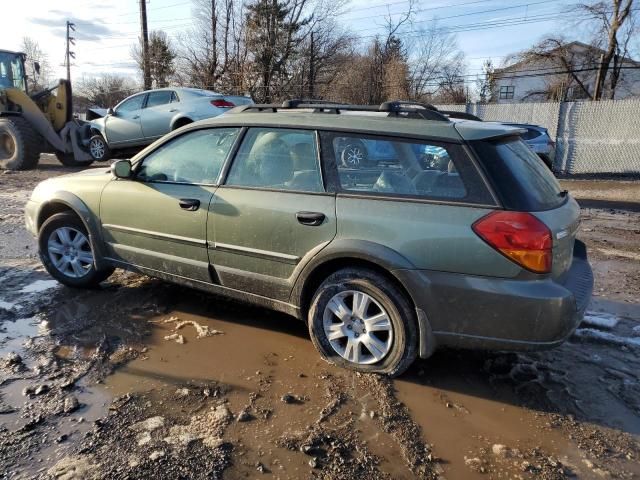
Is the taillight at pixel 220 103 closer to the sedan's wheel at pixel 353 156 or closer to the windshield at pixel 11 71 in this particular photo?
the windshield at pixel 11 71

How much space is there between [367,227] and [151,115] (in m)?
10.5

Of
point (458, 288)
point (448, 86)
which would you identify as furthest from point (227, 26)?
point (458, 288)

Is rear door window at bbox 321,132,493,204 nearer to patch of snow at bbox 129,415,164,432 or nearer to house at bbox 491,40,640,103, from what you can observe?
patch of snow at bbox 129,415,164,432

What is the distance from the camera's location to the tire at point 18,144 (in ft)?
42.1

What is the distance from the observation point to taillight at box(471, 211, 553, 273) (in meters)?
2.84

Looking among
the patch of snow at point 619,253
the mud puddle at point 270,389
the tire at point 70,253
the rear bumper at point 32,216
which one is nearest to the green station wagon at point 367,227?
the mud puddle at point 270,389

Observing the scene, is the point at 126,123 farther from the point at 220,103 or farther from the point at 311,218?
the point at 311,218

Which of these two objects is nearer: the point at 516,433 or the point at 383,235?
the point at 516,433

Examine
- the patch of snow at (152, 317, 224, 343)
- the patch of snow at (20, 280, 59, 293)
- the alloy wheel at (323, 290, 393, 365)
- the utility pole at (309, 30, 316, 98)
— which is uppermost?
the utility pole at (309, 30, 316, 98)

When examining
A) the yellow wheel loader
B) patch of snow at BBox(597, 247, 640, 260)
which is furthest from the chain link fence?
the yellow wheel loader

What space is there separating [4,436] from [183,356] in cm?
117

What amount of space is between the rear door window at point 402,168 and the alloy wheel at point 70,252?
258cm

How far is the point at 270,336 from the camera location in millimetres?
3943

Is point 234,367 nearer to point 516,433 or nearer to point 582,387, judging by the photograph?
point 516,433
